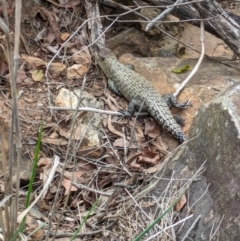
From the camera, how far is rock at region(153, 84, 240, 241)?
2963 mm

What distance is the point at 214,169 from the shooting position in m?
3.22

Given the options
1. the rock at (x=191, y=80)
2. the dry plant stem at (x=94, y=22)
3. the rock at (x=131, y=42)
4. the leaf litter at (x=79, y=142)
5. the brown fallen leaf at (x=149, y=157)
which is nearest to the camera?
the leaf litter at (x=79, y=142)

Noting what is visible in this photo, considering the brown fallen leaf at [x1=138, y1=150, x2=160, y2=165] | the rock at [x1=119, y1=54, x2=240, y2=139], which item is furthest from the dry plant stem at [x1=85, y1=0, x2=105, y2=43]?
the brown fallen leaf at [x1=138, y1=150, x2=160, y2=165]

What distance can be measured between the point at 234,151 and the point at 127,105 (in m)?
2.31

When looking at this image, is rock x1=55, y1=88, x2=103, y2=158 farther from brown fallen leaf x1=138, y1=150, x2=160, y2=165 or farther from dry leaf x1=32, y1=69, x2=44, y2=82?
brown fallen leaf x1=138, y1=150, x2=160, y2=165

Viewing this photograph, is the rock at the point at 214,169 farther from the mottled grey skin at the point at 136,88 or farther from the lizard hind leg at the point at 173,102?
the lizard hind leg at the point at 173,102

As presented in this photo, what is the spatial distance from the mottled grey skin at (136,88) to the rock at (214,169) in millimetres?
962

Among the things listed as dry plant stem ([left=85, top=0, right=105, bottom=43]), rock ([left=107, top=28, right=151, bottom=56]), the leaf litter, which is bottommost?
the leaf litter

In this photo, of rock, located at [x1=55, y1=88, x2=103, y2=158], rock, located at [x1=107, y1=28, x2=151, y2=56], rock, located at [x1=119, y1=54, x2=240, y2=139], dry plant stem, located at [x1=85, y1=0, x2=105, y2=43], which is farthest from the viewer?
rock, located at [x1=107, y1=28, x2=151, y2=56]

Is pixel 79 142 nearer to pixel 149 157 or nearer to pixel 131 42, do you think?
pixel 149 157

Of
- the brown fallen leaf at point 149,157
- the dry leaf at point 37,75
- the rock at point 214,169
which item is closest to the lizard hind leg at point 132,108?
the brown fallen leaf at point 149,157

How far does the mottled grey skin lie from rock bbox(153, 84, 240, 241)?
0.96 meters

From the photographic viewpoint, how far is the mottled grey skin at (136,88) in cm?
464

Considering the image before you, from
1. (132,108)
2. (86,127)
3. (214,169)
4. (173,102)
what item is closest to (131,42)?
(132,108)
